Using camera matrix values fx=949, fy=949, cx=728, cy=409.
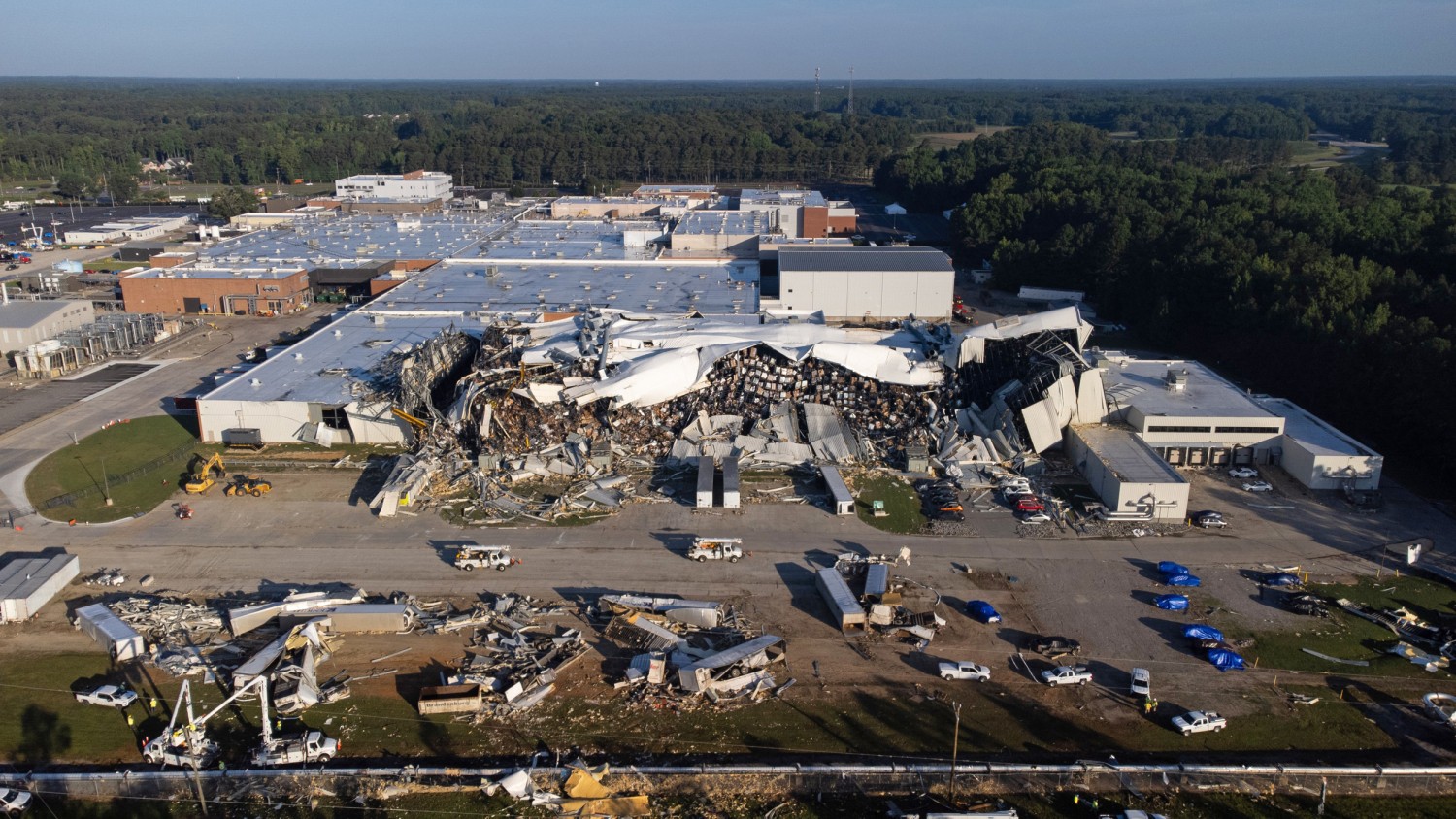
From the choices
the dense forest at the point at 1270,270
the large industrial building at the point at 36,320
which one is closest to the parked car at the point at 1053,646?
the dense forest at the point at 1270,270

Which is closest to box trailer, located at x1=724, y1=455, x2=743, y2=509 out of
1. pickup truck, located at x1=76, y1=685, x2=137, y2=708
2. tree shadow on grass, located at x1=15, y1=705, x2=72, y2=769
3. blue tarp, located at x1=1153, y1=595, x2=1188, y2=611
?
blue tarp, located at x1=1153, y1=595, x2=1188, y2=611

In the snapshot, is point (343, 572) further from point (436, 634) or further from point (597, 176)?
point (597, 176)

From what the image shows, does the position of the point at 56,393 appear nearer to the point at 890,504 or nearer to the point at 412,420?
the point at 412,420

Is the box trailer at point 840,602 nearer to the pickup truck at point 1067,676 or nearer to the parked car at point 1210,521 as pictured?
the pickup truck at point 1067,676

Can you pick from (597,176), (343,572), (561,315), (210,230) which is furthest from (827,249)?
(597,176)

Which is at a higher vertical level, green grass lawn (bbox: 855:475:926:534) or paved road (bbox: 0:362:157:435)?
paved road (bbox: 0:362:157:435)

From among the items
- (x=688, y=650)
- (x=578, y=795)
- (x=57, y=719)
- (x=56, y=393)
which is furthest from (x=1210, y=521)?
(x=56, y=393)

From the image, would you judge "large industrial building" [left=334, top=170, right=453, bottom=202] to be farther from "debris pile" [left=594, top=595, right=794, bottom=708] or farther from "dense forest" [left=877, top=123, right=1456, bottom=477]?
"debris pile" [left=594, top=595, right=794, bottom=708]
